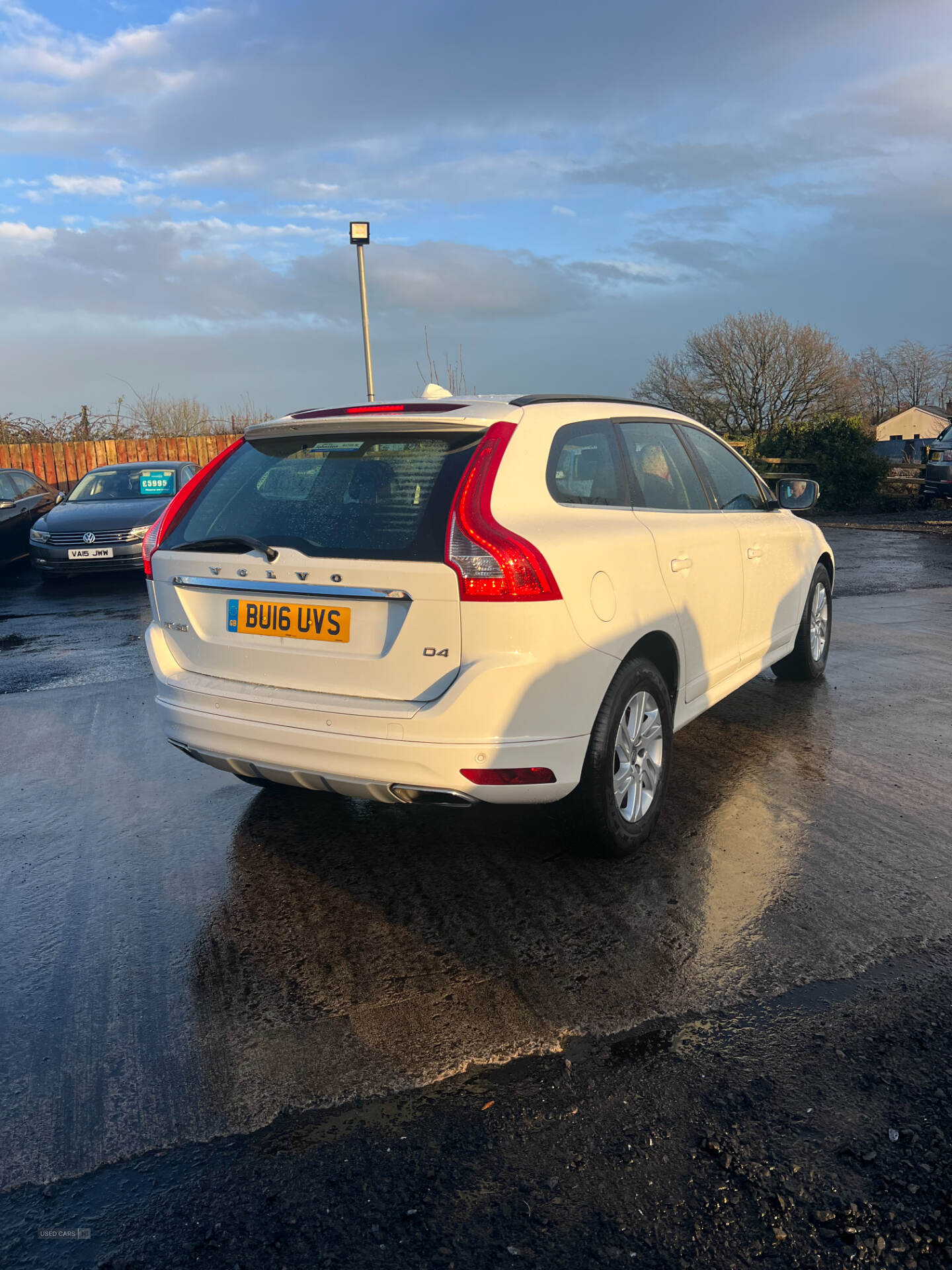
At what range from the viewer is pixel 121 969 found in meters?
3.18

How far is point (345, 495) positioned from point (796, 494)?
3500 millimetres

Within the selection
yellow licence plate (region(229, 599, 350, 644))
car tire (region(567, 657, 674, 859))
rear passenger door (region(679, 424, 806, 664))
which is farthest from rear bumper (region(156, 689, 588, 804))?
rear passenger door (region(679, 424, 806, 664))

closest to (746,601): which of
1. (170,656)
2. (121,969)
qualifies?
(170,656)

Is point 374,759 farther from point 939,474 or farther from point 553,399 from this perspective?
point 939,474

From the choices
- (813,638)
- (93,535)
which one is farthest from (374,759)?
(93,535)

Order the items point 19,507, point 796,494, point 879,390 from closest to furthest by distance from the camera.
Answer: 1. point 796,494
2. point 19,507
3. point 879,390

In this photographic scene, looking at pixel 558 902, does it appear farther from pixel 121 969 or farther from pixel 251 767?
pixel 121 969

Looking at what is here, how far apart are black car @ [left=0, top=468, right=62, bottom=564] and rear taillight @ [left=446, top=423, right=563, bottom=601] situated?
13.1 m

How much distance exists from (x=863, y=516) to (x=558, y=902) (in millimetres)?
19709

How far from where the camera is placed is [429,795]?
334 cm

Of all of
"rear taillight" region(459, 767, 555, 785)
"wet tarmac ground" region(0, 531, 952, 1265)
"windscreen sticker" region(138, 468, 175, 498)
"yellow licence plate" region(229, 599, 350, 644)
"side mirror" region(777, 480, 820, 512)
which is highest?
"side mirror" region(777, 480, 820, 512)

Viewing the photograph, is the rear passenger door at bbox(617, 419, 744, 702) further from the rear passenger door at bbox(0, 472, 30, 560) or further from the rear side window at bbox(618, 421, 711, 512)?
the rear passenger door at bbox(0, 472, 30, 560)

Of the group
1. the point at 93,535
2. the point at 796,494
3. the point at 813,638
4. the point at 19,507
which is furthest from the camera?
the point at 19,507

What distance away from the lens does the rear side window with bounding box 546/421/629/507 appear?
12.2 ft
